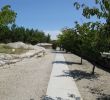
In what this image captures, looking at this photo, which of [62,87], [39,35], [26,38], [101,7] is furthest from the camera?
[39,35]

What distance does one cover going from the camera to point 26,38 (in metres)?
104

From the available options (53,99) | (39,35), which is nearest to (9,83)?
(53,99)

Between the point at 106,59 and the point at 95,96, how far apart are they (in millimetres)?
17252

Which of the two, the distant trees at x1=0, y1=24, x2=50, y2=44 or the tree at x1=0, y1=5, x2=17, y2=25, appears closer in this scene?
the tree at x1=0, y1=5, x2=17, y2=25

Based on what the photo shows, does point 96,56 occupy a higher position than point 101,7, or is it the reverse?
point 101,7

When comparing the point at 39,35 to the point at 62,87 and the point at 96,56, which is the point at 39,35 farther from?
the point at 62,87

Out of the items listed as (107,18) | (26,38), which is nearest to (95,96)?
(107,18)

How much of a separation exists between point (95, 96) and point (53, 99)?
217cm

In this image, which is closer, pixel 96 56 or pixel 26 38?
pixel 96 56

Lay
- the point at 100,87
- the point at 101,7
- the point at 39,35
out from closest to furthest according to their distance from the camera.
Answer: the point at 101,7
the point at 100,87
the point at 39,35

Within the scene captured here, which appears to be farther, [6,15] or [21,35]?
[21,35]

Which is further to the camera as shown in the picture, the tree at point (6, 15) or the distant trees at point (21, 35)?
the distant trees at point (21, 35)

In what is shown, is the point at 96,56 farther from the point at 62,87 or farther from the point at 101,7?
the point at 101,7

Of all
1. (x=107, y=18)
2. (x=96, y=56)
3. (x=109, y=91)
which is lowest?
(x=109, y=91)
